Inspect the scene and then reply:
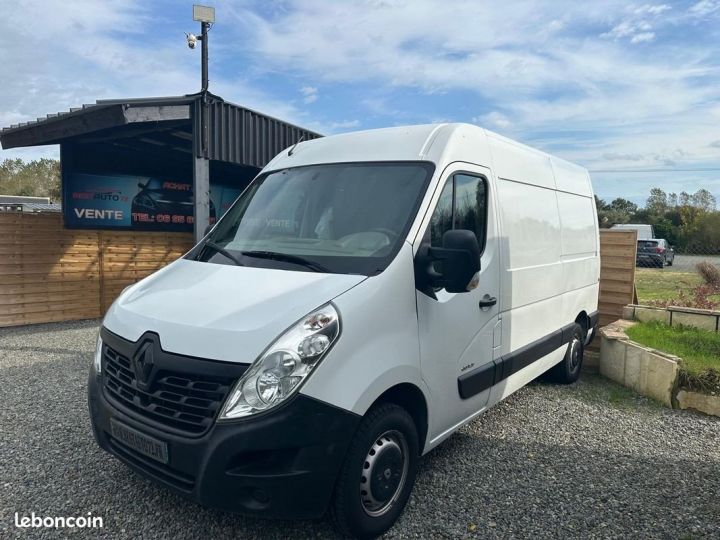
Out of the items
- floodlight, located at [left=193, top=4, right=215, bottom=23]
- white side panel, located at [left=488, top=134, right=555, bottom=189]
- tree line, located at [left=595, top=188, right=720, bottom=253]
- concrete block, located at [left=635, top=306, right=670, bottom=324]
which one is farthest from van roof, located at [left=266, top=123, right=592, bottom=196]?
tree line, located at [left=595, top=188, right=720, bottom=253]

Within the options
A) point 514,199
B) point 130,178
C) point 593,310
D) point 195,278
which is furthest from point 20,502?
point 130,178

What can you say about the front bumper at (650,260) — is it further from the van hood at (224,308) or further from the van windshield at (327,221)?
the van hood at (224,308)

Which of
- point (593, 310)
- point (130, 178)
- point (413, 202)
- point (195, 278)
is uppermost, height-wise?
point (130, 178)

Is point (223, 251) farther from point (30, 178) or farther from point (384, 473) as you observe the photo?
point (30, 178)

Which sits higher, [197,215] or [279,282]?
[197,215]

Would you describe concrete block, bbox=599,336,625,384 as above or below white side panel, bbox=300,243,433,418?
below

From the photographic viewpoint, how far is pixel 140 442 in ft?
8.55

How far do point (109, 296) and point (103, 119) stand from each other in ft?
12.6

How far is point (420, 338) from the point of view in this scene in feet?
9.76

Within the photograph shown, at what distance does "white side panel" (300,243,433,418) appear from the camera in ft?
8.05

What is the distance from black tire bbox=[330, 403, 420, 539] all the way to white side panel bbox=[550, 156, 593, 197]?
3.53 m

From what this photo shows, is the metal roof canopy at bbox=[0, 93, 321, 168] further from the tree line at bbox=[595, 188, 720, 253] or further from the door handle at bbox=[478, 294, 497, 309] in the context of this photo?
the tree line at bbox=[595, 188, 720, 253]

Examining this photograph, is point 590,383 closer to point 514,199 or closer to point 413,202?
point 514,199

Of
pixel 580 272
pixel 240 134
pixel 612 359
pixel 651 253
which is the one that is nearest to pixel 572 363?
pixel 612 359
